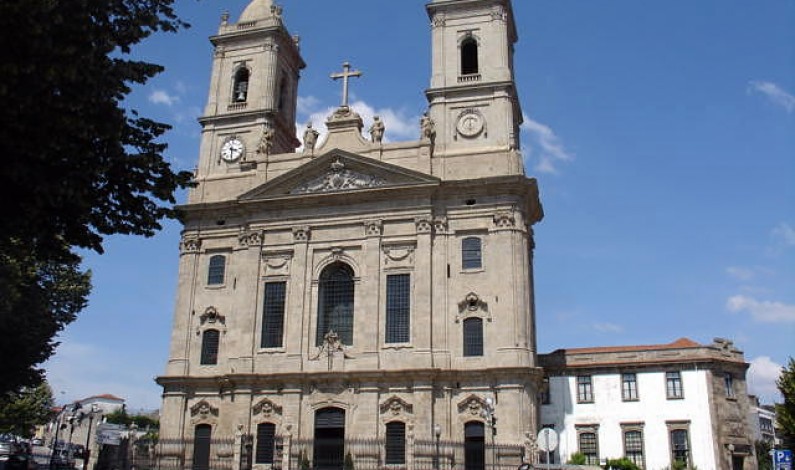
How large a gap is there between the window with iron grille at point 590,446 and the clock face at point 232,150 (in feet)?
80.2

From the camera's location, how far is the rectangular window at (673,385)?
42.1 metres

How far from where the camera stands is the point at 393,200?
132ft

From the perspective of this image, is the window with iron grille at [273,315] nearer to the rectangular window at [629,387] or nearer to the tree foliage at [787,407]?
the rectangular window at [629,387]

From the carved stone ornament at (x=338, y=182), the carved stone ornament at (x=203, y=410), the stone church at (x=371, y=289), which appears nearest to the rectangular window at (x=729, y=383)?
the stone church at (x=371, y=289)

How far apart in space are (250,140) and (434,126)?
10.9m

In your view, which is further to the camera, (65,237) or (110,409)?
(110,409)

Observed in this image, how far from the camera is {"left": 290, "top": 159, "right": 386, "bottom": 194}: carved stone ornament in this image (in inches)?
1599

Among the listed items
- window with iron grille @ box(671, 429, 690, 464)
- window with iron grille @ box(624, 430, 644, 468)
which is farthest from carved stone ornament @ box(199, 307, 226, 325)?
window with iron grille @ box(671, 429, 690, 464)

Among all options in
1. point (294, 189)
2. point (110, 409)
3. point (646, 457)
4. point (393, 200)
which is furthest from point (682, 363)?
point (110, 409)

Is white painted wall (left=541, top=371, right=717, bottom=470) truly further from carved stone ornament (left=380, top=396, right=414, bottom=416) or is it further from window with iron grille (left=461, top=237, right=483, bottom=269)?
carved stone ornament (left=380, top=396, right=414, bottom=416)

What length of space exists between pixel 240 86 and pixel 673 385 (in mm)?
29736

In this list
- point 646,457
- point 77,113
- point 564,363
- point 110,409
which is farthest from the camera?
point 110,409

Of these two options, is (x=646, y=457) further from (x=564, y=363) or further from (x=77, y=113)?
(x=77, y=113)

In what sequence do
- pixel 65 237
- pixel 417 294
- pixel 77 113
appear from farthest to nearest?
1. pixel 417 294
2. pixel 65 237
3. pixel 77 113
